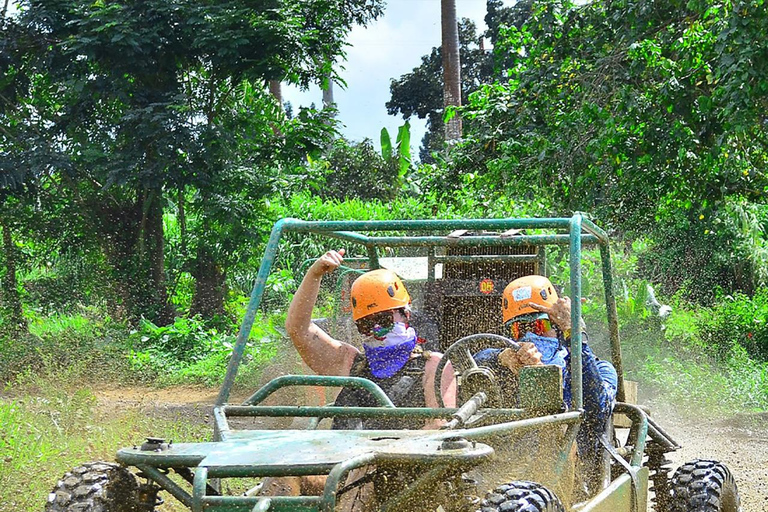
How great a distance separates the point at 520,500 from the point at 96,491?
132 cm

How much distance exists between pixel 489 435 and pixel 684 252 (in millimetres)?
14184

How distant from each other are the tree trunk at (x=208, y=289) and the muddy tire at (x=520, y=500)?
36.8ft

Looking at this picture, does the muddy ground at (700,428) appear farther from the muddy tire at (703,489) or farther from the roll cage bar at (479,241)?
the roll cage bar at (479,241)

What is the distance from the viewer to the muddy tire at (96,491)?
3.32 meters

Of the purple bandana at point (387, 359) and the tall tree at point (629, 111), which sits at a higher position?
the tall tree at point (629, 111)

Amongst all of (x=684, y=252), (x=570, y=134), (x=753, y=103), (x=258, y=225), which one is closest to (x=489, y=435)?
(x=753, y=103)

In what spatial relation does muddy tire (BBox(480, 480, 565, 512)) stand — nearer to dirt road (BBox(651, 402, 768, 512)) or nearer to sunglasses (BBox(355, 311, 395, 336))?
sunglasses (BBox(355, 311, 395, 336))

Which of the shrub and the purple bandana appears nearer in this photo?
the purple bandana

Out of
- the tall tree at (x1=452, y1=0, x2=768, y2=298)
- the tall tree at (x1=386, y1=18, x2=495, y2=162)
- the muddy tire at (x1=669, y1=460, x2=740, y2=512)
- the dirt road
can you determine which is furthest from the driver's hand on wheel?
the tall tree at (x1=386, y1=18, x2=495, y2=162)

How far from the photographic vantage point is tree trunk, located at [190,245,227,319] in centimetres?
1432

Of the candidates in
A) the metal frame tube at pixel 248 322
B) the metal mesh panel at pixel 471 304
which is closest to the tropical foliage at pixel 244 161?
the metal mesh panel at pixel 471 304

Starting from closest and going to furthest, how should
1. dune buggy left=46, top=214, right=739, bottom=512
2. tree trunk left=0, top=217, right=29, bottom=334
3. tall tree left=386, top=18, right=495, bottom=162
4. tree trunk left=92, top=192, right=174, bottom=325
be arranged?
1. dune buggy left=46, top=214, right=739, bottom=512
2. tree trunk left=0, top=217, right=29, bottom=334
3. tree trunk left=92, top=192, right=174, bottom=325
4. tall tree left=386, top=18, right=495, bottom=162

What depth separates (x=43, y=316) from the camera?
50.3 feet

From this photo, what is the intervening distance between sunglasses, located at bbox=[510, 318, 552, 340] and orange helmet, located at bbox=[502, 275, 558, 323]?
27 millimetres
